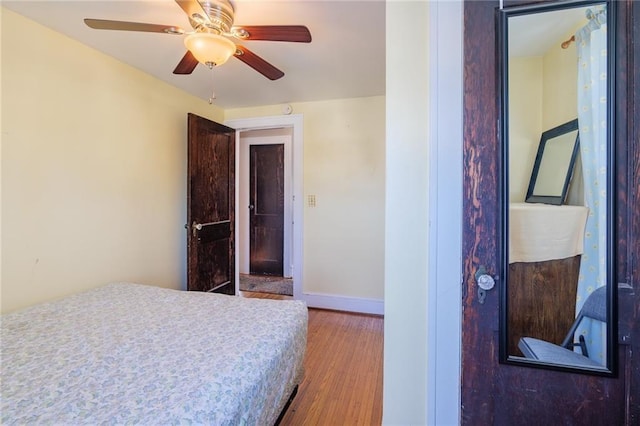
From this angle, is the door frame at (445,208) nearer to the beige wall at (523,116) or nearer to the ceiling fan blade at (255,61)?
the beige wall at (523,116)

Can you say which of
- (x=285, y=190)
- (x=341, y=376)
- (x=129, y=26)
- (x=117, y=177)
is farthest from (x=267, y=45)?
(x=285, y=190)

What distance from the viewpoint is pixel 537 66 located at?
918 mm

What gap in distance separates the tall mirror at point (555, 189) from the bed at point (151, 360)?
95cm

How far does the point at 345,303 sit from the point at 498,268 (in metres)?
2.37

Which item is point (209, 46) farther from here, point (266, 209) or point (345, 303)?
point (266, 209)

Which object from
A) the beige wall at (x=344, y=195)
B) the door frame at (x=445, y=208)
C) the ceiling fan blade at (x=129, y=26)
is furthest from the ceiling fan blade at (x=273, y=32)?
the beige wall at (x=344, y=195)

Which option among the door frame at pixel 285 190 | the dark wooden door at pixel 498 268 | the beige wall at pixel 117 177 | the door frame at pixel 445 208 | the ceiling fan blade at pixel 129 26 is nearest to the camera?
the dark wooden door at pixel 498 268

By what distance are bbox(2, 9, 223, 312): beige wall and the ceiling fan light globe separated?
3.67 ft

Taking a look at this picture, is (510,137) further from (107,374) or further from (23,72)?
(23,72)

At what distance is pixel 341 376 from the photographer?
6.38 ft

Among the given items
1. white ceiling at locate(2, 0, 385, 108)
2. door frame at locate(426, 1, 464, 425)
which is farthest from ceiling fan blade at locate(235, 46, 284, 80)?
door frame at locate(426, 1, 464, 425)

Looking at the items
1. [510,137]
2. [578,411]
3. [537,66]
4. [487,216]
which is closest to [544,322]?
[578,411]

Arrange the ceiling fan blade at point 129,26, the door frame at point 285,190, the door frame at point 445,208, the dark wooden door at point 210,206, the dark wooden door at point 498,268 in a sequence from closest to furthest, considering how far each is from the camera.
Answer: the dark wooden door at point 498,268, the door frame at point 445,208, the ceiling fan blade at point 129,26, the dark wooden door at point 210,206, the door frame at point 285,190

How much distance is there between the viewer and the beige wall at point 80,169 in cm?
162
